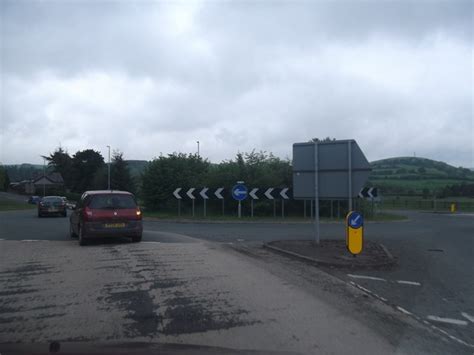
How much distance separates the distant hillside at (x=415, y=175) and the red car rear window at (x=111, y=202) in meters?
60.1

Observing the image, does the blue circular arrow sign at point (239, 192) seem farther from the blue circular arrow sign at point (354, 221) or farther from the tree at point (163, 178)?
the blue circular arrow sign at point (354, 221)

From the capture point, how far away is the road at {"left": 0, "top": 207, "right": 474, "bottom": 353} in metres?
5.62

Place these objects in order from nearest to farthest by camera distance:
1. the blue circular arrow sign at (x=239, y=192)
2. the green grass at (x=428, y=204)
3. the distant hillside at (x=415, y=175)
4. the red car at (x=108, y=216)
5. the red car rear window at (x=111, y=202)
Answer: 1. the red car at (x=108, y=216)
2. the red car rear window at (x=111, y=202)
3. the blue circular arrow sign at (x=239, y=192)
4. the green grass at (x=428, y=204)
5. the distant hillside at (x=415, y=175)

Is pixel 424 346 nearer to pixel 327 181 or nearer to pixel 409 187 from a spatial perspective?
pixel 327 181

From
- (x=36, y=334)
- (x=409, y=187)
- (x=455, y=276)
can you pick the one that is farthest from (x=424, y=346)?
(x=409, y=187)

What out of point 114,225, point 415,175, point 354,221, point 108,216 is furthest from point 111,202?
point 415,175

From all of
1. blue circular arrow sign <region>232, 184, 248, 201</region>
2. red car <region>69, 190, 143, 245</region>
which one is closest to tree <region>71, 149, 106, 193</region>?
blue circular arrow sign <region>232, 184, 248, 201</region>

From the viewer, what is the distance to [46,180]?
10094cm

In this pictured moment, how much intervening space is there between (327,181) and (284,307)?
701cm

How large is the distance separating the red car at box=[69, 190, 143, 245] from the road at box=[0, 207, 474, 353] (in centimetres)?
114

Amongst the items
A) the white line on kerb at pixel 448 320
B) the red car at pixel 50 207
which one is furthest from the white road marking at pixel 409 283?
the red car at pixel 50 207

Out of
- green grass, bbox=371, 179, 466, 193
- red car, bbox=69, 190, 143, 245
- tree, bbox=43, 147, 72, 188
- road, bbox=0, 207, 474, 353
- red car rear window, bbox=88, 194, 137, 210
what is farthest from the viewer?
tree, bbox=43, 147, 72, 188

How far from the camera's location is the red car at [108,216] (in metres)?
13.6

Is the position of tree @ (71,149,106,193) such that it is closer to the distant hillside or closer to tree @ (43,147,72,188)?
tree @ (43,147,72,188)
